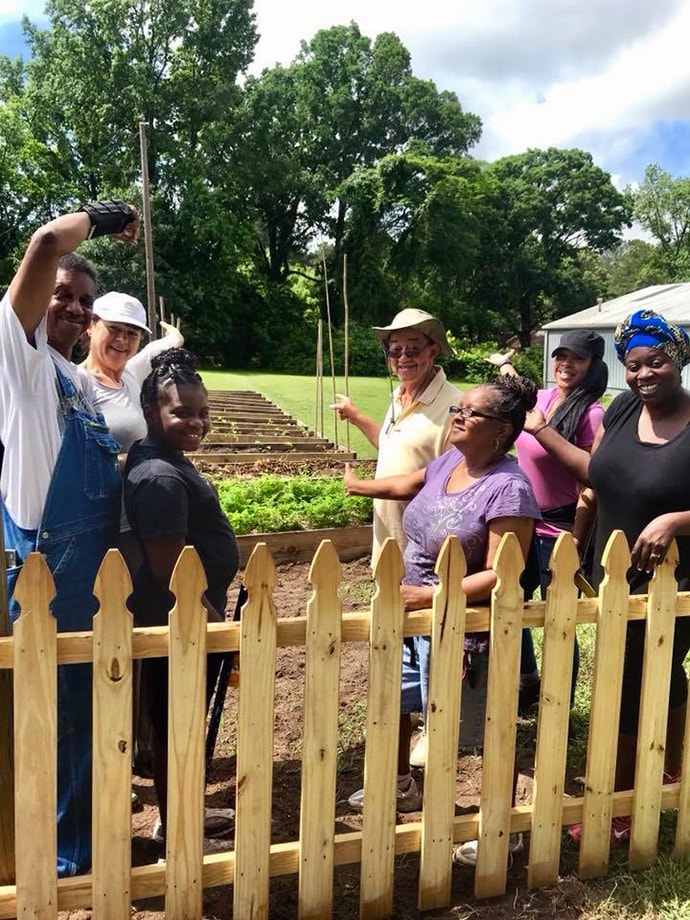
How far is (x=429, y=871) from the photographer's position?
2.47 metres

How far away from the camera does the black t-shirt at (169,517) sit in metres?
2.40

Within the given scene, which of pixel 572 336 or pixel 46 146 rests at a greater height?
pixel 46 146

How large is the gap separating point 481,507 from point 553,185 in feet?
192

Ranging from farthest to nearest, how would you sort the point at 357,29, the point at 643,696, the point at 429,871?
the point at 357,29
the point at 643,696
the point at 429,871

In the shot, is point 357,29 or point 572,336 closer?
point 572,336

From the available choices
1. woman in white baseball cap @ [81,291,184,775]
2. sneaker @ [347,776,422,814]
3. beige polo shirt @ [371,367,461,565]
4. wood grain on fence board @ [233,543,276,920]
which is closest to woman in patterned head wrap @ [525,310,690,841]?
sneaker @ [347,776,422,814]

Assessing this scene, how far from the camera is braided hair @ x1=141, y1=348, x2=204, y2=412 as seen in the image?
2.60 meters

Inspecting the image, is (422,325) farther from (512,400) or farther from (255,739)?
(255,739)

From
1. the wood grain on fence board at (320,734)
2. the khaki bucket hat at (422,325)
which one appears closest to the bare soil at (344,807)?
the wood grain on fence board at (320,734)

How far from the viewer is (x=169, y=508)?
240 centimetres

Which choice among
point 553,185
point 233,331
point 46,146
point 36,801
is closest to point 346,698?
point 36,801

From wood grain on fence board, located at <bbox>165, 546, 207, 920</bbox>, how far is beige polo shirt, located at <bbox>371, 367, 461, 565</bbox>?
1633 mm

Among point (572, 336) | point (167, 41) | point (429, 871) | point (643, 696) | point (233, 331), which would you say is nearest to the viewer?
point (429, 871)

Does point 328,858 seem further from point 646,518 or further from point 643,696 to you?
point 646,518
